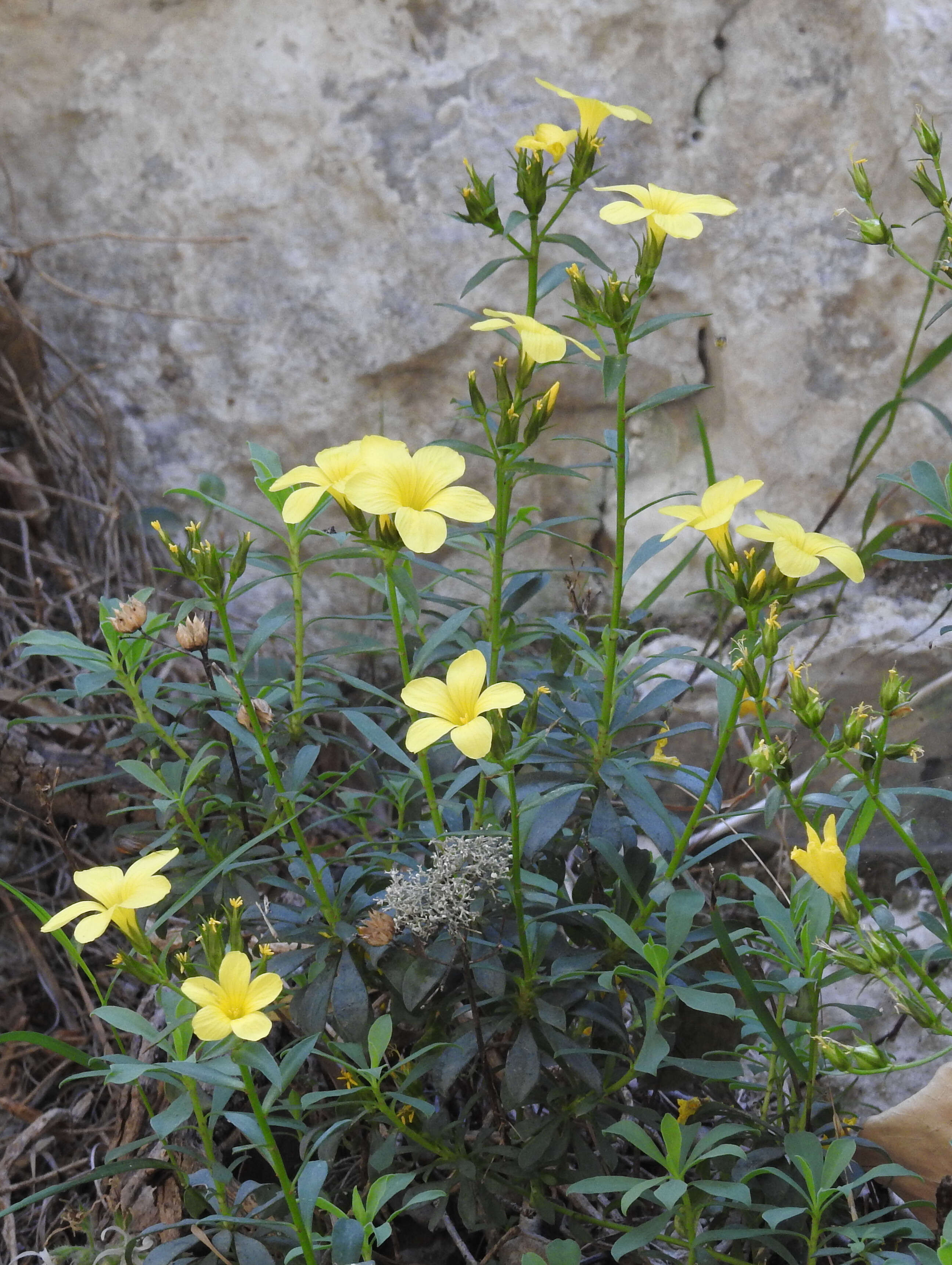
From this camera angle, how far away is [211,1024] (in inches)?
36.2

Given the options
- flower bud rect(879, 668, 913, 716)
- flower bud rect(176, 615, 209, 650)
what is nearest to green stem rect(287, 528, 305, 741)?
flower bud rect(176, 615, 209, 650)

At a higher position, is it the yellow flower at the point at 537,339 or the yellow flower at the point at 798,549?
the yellow flower at the point at 537,339

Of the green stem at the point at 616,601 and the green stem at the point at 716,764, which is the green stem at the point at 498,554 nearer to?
the green stem at the point at 616,601

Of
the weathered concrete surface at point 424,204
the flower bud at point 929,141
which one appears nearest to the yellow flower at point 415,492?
the flower bud at point 929,141

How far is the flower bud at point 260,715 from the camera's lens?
52.2 inches

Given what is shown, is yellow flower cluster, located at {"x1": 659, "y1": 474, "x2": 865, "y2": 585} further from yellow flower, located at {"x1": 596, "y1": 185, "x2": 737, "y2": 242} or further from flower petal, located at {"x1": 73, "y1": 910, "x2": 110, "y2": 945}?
flower petal, located at {"x1": 73, "y1": 910, "x2": 110, "y2": 945}

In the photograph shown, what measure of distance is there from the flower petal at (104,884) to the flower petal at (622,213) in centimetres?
79

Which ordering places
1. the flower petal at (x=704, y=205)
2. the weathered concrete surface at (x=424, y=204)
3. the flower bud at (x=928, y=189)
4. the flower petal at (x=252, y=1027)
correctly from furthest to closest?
the weathered concrete surface at (x=424, y=204) → the flower bud at (x=928, y=189) → the flower petal at (x=704, y=205) → the flower petal at (x=252, y=1027)

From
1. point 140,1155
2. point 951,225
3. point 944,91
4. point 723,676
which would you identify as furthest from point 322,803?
point 944,91

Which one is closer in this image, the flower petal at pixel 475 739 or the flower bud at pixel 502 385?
the flower petal at pixel 475 739

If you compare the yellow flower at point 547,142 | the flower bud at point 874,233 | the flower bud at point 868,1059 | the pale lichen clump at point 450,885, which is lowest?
the flower bud at point 868,1059

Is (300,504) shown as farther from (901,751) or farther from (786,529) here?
(901,751)

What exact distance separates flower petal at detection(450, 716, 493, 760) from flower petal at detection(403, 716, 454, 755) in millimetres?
32

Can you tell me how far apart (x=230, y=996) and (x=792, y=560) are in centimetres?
64
